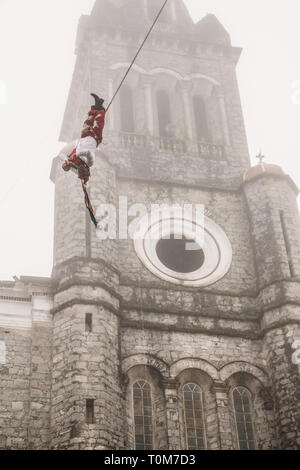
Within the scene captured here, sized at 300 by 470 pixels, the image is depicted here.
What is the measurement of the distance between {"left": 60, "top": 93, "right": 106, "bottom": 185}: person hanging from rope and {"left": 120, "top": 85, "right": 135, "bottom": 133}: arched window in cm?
1174

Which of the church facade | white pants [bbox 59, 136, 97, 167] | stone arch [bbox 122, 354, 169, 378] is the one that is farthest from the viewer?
stone arch [bbox 122, 354, 169, 378]

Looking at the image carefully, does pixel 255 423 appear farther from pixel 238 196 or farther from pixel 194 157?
pixel 194 157

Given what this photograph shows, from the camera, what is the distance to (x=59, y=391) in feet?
65.2

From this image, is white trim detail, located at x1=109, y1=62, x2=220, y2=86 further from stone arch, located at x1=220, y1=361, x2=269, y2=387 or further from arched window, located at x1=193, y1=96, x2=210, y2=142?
stone arch, located at x1=220, y1=361, x2=269, y2=387

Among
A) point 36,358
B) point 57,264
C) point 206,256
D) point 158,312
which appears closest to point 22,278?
point 57,264

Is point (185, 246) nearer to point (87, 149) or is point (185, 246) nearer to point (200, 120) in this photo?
point (200, 120)

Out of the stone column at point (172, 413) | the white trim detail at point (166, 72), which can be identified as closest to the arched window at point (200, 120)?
the white trim detail at point (166, 72)

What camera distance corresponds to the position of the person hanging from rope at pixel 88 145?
1688 centimetres

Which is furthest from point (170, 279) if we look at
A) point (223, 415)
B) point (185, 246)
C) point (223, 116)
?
point (223, 116)

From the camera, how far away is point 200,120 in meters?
30.6

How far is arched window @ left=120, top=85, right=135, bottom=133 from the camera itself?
2911cm

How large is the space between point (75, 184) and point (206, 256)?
15.3 ft

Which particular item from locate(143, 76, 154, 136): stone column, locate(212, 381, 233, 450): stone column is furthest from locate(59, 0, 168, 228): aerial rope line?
locate(143, 76, 154, 136): stone column

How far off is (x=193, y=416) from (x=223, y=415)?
798 millimetres
